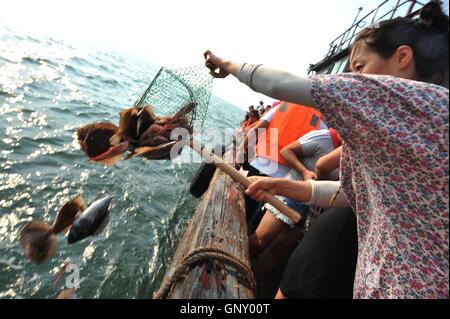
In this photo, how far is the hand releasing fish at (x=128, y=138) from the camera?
238 centimetres

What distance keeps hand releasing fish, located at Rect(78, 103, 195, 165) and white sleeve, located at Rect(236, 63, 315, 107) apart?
986 millimetres

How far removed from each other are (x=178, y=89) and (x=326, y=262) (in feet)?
11.9

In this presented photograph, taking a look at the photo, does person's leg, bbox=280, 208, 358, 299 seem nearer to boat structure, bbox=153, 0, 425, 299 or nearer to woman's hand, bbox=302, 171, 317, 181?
boat structure, bbox=153, 0, 425, 299

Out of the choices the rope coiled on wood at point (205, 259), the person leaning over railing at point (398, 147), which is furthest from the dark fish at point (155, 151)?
the person leaning over railing at point (398, 147)

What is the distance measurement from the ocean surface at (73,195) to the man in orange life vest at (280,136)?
1.77m

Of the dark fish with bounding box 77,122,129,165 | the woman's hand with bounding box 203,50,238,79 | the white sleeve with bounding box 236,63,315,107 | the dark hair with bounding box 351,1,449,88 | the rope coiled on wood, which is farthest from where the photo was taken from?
the dark fish with bounding box 77,122,129,165

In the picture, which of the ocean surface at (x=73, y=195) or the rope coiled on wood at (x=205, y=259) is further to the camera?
the ocean surface at (x=73, y=195)

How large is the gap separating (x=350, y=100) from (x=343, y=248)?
1.00m

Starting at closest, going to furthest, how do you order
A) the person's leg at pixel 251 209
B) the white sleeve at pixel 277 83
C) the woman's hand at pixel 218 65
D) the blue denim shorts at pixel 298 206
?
the white sleeve at pixel 277 83 < the woman's hand at pixel 218 65 < the blue denim shorts at pixel 298 206 < the person's leg at pixel 251 209

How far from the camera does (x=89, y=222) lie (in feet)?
8.48

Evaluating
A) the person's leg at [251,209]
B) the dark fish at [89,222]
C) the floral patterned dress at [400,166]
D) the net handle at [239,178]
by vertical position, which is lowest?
the person's leg at [251,209]

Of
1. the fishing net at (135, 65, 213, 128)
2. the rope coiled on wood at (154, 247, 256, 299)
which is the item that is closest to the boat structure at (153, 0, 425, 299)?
the rope coiled on wood at (154, 247, 256, 299)

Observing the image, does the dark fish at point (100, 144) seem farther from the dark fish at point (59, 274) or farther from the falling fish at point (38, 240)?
the dark fish at point (59, 274)

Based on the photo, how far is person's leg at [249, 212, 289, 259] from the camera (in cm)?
344
